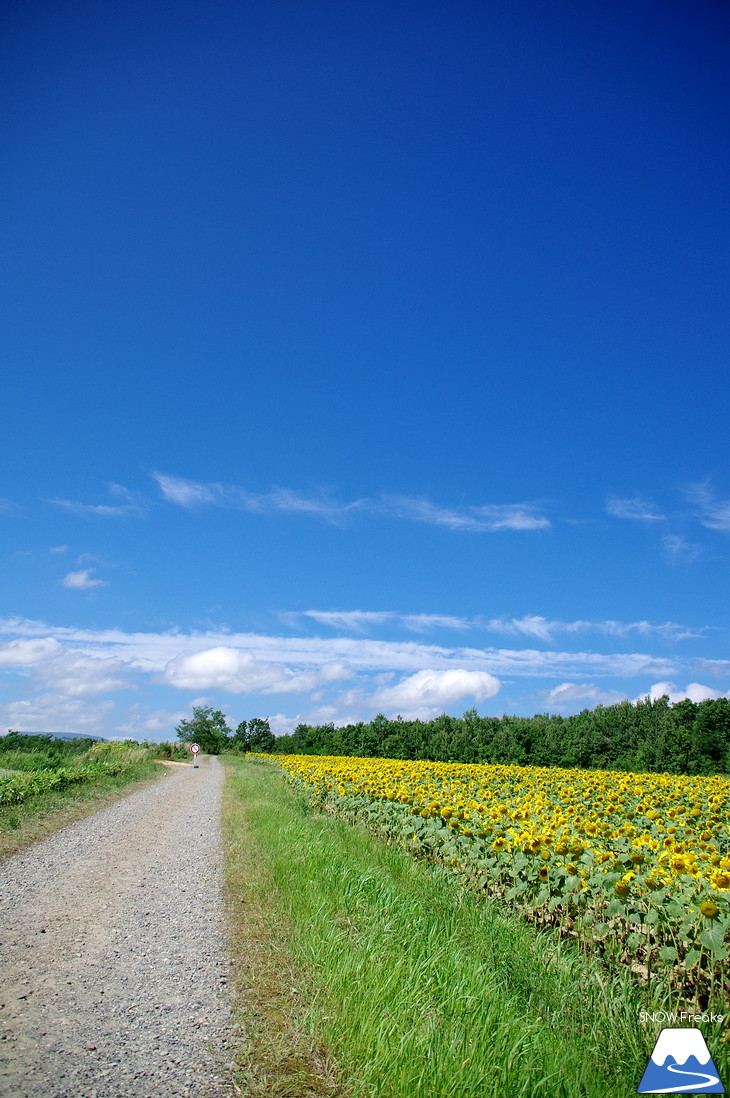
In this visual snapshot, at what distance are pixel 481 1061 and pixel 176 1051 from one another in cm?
191

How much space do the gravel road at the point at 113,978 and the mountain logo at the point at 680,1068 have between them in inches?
95.0

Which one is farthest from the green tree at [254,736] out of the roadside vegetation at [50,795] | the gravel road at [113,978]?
the gravel road at [113,978]

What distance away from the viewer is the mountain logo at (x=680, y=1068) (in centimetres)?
311

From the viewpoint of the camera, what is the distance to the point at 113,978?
183 inches

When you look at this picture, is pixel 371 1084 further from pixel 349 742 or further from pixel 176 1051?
pixel 349 742

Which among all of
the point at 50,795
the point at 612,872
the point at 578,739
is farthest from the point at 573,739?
the point at 612,872

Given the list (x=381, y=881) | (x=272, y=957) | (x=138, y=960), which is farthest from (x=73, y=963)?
(x=381, y=881)

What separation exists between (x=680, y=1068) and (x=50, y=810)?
49.6 ft

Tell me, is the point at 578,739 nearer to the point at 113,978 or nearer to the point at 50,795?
the point at 50,795

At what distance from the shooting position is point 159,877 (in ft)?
26.7

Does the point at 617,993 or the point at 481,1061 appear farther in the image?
the point at 617,993

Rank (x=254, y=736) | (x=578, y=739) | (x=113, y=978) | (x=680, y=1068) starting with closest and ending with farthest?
(x=680, y=1068) < (x=113, y=978) < (x=578, y=739) < (x=254, y=736)

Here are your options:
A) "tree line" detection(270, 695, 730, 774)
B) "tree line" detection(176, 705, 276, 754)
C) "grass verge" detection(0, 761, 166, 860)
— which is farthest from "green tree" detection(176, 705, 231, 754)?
"grass verge" detection(0, 761, 166, 860)

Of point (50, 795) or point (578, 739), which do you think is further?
point (578, 739)
